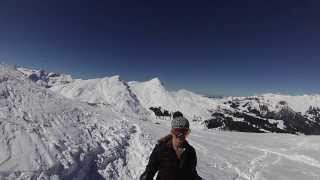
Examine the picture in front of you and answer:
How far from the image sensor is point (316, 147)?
34.2 meters

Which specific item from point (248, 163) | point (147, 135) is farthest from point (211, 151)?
point (147, 135)

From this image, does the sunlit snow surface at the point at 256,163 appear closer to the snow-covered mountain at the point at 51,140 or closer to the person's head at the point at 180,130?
the snow-covered mountain at the point at 51,140

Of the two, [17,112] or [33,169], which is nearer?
[33,169]

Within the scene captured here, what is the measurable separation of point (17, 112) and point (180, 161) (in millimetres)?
12297

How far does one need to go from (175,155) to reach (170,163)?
5.2 inches

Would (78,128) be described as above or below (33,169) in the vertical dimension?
above

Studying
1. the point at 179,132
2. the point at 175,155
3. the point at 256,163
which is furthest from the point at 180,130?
the point at 256,163

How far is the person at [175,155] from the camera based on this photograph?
A: 454 centimetres

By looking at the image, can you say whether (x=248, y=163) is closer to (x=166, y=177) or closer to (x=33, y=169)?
(x=33, y=169)

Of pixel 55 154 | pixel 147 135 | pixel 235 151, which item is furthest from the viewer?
pixel 235 151

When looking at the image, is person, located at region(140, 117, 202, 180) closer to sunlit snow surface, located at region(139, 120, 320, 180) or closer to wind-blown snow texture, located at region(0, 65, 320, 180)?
wind-blown snow texture, located at region(0, 65, 320, 180)

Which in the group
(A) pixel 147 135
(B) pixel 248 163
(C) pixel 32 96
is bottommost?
(B) pixel 248 163

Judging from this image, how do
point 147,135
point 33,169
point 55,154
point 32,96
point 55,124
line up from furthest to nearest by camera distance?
point 147,135 < point 32,96 < point 55,124 < point 55,154 < point 33,169

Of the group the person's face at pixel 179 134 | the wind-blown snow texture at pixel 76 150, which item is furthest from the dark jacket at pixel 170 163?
the wind-blown snow texture at pixel 76 150
